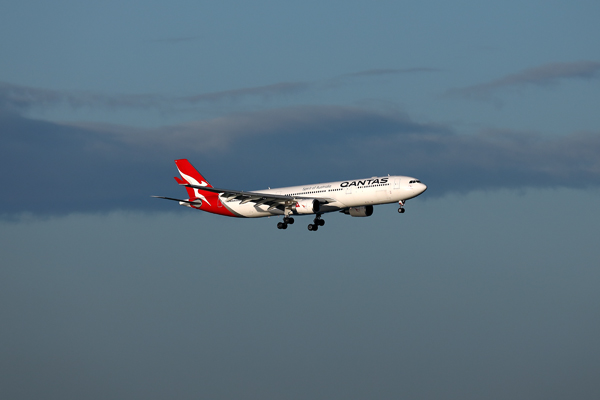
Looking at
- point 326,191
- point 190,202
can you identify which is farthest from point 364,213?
point 190,202

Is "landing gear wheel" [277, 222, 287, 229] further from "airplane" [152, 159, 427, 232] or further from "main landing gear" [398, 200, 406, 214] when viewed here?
"main landing gear" [398, 200, 406, 214]

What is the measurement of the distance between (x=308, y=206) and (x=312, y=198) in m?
1.74

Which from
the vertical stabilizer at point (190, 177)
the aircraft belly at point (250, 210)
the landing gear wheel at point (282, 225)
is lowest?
the landing gear wheel at point (282, 225)

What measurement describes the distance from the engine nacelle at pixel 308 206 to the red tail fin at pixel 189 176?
19.1 m

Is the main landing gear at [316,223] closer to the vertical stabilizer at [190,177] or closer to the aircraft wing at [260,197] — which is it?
the aircraft wing at [260,197]

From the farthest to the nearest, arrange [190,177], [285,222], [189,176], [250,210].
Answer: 1. [189,176]
2. [190,177]
3. [250,210]
4. [285,222]

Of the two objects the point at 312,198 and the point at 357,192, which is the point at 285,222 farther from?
the point at 357,192

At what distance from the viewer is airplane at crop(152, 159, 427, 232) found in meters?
101

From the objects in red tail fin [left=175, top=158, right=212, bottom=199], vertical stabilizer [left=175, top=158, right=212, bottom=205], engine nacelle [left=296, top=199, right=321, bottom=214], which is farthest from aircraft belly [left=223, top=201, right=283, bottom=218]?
red tail fin [left=175, top=158, right=212, bottom=199]

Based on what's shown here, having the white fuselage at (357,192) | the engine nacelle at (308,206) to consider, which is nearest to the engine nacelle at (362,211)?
the white fuselage at (357,192)

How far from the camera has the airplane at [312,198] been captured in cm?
10138

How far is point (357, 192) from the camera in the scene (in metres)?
103

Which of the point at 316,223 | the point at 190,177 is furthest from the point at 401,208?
the point at 190,177

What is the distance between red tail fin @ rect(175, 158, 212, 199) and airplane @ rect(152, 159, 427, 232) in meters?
2.28
